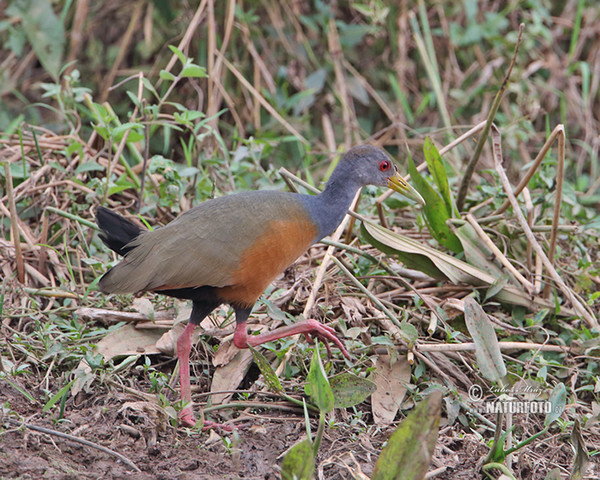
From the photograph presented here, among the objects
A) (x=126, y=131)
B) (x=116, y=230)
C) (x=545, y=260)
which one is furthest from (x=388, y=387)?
(x=126, y=131)

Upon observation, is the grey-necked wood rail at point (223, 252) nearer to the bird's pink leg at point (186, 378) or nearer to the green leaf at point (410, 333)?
the bird's pink leg at point (186, 378)

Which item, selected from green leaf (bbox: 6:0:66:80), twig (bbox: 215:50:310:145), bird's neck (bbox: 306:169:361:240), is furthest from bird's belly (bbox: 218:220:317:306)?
green leaf (bbox: 6:0:66:80)

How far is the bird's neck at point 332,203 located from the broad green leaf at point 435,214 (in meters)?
0.52

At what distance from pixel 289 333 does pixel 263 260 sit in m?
0.38

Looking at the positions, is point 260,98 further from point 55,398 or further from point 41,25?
point 55,398

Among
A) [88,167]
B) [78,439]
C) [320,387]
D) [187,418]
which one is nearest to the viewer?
[320,387]

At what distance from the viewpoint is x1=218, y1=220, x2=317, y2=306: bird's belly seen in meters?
3.38

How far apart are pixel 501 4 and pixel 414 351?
4.52m

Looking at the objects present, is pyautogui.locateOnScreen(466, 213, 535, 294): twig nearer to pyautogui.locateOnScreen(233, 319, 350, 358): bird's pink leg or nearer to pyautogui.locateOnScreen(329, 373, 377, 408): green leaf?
pyautogui.locateOnScreen(233, 319, 350, 358): bird's pink leg

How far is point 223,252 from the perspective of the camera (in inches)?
133

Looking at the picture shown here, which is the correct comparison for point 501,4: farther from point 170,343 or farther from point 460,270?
point 170,343

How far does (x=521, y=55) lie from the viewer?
6.80 metres

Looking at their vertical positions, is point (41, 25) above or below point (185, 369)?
above

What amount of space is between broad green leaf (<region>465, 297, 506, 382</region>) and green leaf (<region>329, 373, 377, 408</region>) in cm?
Answer: 46
